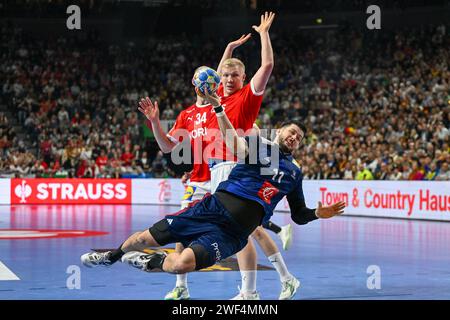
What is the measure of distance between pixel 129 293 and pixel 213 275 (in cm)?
176

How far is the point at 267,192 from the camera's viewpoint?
23.4ft

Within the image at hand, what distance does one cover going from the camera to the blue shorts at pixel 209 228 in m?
6.82

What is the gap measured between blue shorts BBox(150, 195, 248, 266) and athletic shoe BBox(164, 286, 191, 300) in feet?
3.96

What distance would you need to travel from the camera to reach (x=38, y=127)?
31109mm

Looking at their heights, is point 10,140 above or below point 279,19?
below

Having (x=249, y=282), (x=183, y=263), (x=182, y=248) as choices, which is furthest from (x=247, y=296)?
(x=183, y=263)

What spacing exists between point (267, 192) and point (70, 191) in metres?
21.7

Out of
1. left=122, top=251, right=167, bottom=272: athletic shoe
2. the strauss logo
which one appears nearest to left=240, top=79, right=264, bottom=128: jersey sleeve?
left=122, top=251, right=167, bottom=272: athletic shoe

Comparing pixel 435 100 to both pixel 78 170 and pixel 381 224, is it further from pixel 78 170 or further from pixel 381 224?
pixel 78 170

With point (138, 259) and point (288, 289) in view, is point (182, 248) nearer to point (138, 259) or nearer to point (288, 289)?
point (288, 289)

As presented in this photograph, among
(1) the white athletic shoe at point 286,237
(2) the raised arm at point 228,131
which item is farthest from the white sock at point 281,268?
(1) the white athletic shoe at point 286,237

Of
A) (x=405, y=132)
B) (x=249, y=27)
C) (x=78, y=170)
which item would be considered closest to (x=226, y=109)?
(x=405, y=132)

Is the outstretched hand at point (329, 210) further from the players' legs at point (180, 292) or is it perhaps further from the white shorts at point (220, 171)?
the players' legs at point (180, 292)

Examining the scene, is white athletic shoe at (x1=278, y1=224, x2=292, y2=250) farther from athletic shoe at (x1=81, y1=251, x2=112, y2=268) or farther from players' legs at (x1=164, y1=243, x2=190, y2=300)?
athletic shoe at (x1=81, y1=251, x2=112, y2=268)
